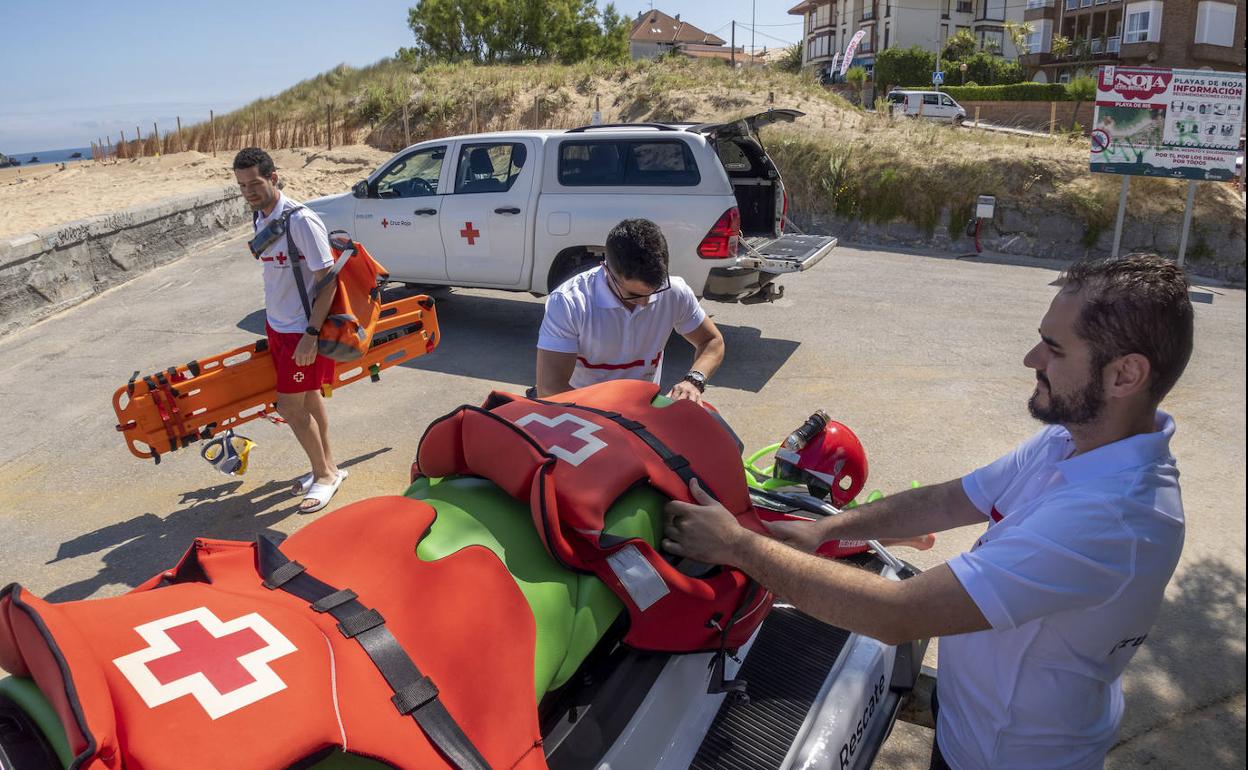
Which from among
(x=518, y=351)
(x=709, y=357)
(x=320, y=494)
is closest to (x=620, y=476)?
(x=709, y=357)

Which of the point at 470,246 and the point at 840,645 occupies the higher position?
the point at 470,246

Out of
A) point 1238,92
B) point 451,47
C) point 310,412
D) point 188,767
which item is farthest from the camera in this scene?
point 451,47

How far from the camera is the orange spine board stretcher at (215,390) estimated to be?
4.43m

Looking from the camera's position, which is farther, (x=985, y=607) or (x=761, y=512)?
(x=761, y=512)

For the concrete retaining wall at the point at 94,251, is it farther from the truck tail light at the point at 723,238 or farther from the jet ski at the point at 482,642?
the jet ski at the point at 482,642

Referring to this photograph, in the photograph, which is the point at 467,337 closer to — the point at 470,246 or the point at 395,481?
the point at 470,246

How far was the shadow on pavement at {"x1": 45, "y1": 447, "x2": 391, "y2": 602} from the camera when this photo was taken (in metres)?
4.41

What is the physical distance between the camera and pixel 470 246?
8.46m

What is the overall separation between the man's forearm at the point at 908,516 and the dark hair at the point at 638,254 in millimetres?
1444

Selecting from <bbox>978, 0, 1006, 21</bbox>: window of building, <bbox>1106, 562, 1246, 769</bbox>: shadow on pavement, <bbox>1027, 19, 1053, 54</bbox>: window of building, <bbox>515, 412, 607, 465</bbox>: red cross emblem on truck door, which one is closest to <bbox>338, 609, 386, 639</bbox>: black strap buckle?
<bbox>515, 412, 607, 465</bbox>: red cross emblem on truck door

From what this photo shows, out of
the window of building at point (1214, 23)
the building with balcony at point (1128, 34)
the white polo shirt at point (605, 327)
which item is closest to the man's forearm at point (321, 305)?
the white polo shirt at point (605, 327)

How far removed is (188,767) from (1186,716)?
3.62 m

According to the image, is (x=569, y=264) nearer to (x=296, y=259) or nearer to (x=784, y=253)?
(x=784, y=253)

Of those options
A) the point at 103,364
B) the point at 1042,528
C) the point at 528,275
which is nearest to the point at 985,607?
the point at 1042,528
